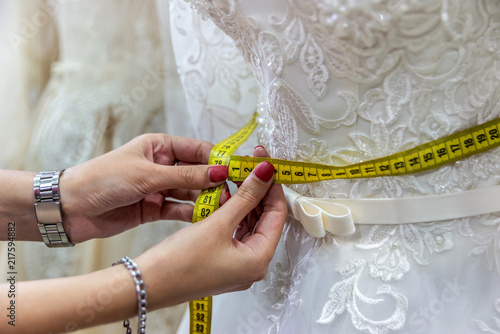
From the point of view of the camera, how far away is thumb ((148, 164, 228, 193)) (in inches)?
29.3

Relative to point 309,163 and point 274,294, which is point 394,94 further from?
point 274,294

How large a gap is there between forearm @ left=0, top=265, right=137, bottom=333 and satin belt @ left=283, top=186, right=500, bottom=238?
0.27 metres

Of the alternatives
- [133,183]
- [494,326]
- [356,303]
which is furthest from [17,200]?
[494,326]

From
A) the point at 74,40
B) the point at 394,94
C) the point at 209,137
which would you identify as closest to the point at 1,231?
the point at 209,137

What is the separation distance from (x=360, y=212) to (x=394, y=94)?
0.17 metres

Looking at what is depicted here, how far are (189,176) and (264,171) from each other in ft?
0.43

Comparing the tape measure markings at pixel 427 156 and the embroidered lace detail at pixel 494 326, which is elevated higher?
the tape measure markings at pixel 427 156

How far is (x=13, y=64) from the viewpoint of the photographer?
4.03 ft

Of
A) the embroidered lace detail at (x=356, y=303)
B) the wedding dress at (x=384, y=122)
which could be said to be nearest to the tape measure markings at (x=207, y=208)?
the wedding dress at (x=384, y=122)

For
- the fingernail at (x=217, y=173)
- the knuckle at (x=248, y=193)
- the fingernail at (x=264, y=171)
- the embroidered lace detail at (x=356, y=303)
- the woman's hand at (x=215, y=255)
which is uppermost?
the fingernail at (x=264, y=171)

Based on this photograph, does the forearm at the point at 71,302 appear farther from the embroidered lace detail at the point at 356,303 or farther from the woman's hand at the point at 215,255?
the embroidered lace detail at the point at 356,303

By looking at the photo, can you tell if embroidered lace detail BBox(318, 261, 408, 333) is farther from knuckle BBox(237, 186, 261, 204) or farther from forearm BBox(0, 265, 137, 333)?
forearm BBox(0, 265, 137, 333)

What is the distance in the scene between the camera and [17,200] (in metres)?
0.85

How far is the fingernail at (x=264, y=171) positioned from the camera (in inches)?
27.3
